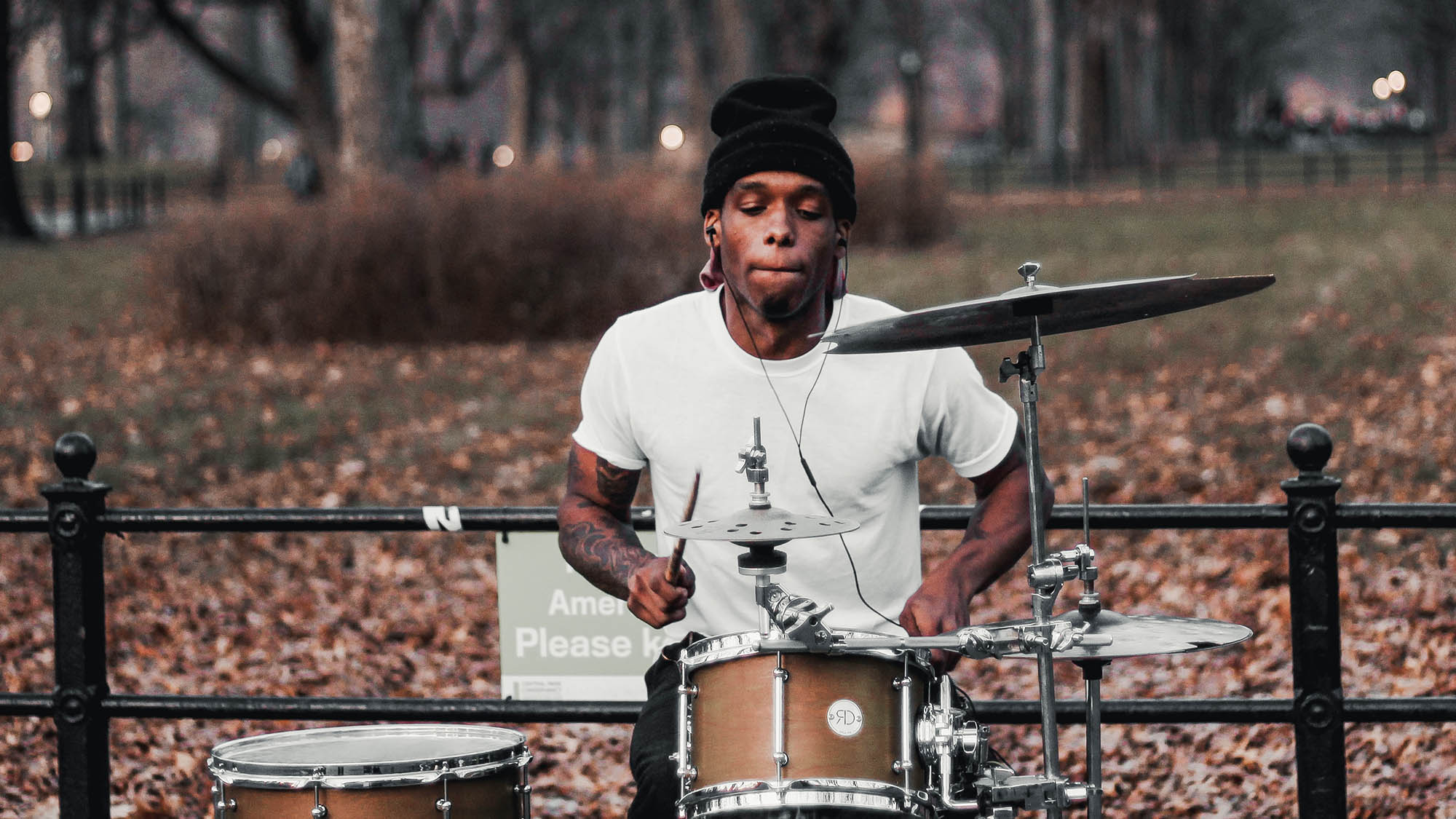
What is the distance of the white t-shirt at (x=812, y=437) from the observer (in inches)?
147

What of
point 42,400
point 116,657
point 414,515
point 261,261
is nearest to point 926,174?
point 261,261

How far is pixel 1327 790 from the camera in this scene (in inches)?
172

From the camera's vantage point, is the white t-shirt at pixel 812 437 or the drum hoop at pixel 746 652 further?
the white t-shirt at pixel 812 437

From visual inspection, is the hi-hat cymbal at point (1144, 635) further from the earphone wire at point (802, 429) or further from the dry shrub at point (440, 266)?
the dry shrub at point (440, 266)

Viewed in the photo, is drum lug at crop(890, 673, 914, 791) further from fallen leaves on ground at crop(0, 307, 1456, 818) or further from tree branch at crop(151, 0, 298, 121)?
tree branch at crop(151, 0, 298, 121)

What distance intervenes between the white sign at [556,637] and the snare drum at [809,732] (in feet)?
4.43

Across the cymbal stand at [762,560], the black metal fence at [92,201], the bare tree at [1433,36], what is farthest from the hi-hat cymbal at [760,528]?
the bare tree at [1433,36]

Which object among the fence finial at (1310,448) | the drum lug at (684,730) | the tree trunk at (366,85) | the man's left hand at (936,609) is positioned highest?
the tree trunk at (366,85)

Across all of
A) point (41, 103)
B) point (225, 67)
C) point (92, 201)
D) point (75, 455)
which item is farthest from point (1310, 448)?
point (41, 103)

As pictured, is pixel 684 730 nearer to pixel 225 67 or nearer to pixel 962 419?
pixel 962 419

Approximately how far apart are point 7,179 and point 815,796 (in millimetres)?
29590

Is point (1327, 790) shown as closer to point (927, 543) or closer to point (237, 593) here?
point (927, 543)

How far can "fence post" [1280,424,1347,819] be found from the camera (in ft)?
14.1

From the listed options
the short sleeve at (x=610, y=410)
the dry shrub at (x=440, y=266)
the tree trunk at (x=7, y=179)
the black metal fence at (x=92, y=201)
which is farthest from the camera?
the black metal fence at (x=92, y=201)
